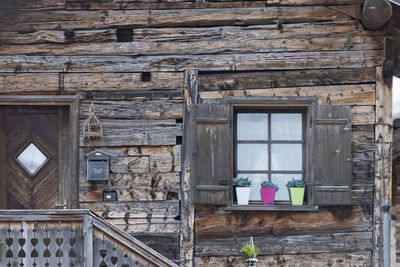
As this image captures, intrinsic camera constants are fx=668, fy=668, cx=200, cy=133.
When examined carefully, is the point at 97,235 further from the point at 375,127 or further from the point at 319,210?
the point at 375,127

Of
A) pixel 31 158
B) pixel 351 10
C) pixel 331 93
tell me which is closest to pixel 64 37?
pixel 31 158

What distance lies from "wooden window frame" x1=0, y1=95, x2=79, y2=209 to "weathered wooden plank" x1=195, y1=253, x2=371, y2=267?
6.10 ft

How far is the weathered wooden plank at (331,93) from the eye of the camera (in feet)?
28.8

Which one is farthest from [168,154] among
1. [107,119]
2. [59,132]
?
[59,132]

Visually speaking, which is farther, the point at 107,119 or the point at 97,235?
the point at 107,119

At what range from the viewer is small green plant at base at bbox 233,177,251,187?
8625 millimetres

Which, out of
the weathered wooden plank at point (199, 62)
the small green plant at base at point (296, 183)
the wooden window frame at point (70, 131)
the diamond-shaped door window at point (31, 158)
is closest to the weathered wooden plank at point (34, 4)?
the weathered wooden plank at point (199, 62)

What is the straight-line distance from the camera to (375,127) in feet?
28.8

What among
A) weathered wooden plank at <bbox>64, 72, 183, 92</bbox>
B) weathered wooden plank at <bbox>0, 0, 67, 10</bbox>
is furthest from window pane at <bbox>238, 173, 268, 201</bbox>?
weathered wooden plank at <bbox>0, 0, 67, 10</bbox>

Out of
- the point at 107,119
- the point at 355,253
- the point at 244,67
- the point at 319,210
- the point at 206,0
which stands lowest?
the point at 355,253

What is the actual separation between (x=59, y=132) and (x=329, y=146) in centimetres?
359

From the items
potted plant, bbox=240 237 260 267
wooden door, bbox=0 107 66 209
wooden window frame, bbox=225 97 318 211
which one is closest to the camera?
potted plant, bbox=240 237 260 267

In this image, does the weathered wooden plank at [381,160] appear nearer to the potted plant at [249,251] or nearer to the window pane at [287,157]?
the window pane at [287,157]

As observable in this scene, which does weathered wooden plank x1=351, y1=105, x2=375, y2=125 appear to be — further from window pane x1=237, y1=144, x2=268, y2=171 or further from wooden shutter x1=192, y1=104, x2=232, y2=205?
wooden shutter x1=192, y1=104, x2=232, y2=205
